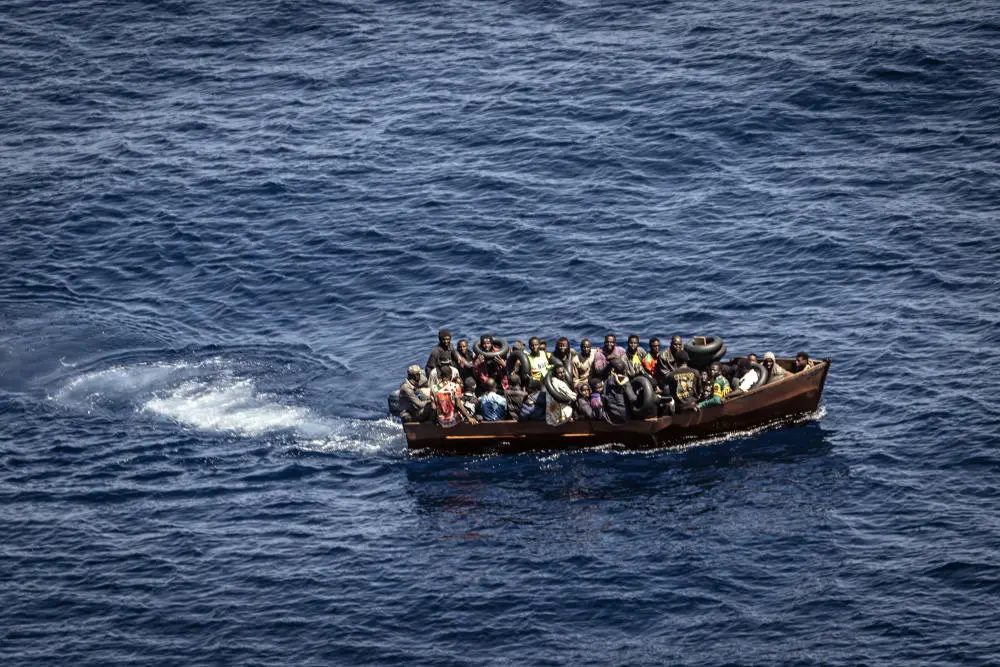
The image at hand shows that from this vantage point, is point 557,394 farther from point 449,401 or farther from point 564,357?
point 449,401

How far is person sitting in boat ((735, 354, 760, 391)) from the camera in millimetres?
40531

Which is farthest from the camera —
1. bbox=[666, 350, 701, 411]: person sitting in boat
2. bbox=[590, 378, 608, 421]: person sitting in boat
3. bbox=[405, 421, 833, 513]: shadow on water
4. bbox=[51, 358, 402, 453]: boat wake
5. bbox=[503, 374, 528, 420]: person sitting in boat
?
bbox=[51, 358, 402, 453]: boat wake

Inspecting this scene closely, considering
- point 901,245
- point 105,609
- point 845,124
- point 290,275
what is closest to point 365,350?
point 290,275

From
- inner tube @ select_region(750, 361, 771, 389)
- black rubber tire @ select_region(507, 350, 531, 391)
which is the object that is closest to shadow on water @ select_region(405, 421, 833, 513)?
inner tube @ select_region(750, 361, 771, 389)

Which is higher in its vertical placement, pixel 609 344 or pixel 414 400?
pixel 609 344

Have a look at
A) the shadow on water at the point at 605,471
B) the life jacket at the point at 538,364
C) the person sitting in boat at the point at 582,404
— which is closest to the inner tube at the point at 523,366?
the life jacket at the point at 538,364

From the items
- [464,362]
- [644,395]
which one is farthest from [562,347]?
[464,362]

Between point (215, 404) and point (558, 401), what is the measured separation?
1149 cm

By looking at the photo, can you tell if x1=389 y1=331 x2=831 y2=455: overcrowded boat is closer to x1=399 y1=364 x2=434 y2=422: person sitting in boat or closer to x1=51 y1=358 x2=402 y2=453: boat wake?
x1=399 y1=364 x2=434 y2=422: person sitting in boat

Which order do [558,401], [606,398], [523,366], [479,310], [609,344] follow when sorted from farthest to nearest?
1. [479,310]
2. [523,366]
3. [609,344]
4. [558,401]
5. [606,398]

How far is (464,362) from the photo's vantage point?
137ft

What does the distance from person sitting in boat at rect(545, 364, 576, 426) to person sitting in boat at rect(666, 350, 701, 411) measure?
9.14 feet

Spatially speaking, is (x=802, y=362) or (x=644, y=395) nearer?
(x=644, y=395)

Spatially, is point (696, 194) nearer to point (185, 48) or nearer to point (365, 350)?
point (365, 350)
